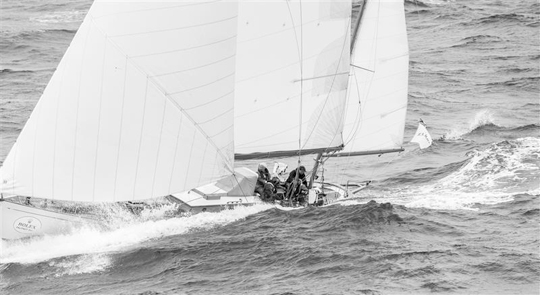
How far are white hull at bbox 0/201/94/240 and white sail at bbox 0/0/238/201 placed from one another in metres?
3.30

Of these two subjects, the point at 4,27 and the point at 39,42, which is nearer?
the point at 39,42

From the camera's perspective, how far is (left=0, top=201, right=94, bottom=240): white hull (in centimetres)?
3290

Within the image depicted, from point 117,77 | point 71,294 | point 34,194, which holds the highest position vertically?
point 117,77

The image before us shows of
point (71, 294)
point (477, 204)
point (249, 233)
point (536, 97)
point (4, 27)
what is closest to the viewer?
point (71, 294)

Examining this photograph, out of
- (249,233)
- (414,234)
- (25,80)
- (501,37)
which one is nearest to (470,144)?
(414,234)

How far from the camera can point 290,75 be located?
37.0 metres

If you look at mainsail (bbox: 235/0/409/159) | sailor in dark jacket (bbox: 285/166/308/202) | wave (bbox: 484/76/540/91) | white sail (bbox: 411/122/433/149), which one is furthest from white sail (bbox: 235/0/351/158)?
wave (bbox: 484/76/540/91)

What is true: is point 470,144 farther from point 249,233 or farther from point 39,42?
point 39,42

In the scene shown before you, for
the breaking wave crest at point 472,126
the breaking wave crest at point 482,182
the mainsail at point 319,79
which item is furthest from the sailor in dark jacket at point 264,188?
the breaking wave crest at point 472,126

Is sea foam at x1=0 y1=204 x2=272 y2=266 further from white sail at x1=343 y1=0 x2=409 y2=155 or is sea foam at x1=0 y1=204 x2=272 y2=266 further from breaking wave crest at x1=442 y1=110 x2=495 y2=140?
breaking wave crest at x1=442 y1=110 x2=495 y2=140

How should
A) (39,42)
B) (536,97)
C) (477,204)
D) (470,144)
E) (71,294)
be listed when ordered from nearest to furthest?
(71,294) → (477,204) → (470,144) → (536,97) → (39,42)

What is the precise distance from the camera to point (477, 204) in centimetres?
3894

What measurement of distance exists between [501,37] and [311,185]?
117 feet

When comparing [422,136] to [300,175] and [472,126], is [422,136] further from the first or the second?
[472,126]
